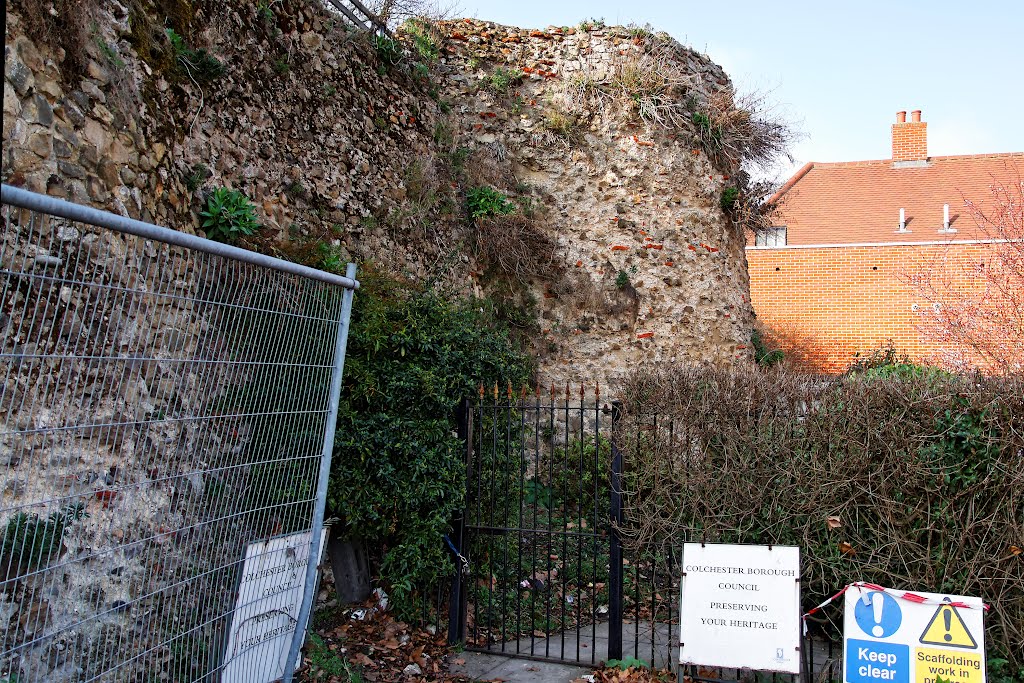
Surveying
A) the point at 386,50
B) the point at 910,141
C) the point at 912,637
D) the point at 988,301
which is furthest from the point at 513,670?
the point at 910,141

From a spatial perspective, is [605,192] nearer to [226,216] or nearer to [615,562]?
[226,216]

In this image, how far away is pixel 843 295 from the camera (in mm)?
18359

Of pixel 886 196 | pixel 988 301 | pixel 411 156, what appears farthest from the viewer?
pixel 886 196

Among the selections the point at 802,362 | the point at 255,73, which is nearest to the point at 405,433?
the point at 255,73

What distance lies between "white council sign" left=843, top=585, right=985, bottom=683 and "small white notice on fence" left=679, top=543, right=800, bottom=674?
0.34 m

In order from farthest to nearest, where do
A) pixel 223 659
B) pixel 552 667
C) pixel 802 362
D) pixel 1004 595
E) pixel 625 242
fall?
pixel 802 362, pixel 625 242, pixel 552 667, pixel 1004 595, pixel 223 659

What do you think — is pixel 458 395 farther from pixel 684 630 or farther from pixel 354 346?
pixel 684 630

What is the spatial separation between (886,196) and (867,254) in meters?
3.48

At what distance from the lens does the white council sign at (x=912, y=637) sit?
168 inches

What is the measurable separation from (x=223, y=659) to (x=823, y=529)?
380 cm

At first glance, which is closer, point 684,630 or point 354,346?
point 684,630

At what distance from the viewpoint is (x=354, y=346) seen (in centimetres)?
598

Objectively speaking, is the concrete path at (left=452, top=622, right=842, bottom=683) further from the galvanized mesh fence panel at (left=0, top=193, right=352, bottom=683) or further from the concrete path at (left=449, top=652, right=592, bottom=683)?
the galvanized mesh fence panel at (left=0, top=193, right=352, bottom=683)

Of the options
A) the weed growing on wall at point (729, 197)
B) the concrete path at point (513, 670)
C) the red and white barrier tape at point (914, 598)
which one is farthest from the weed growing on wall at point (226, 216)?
the weed growing on wall at point (729, 197)
